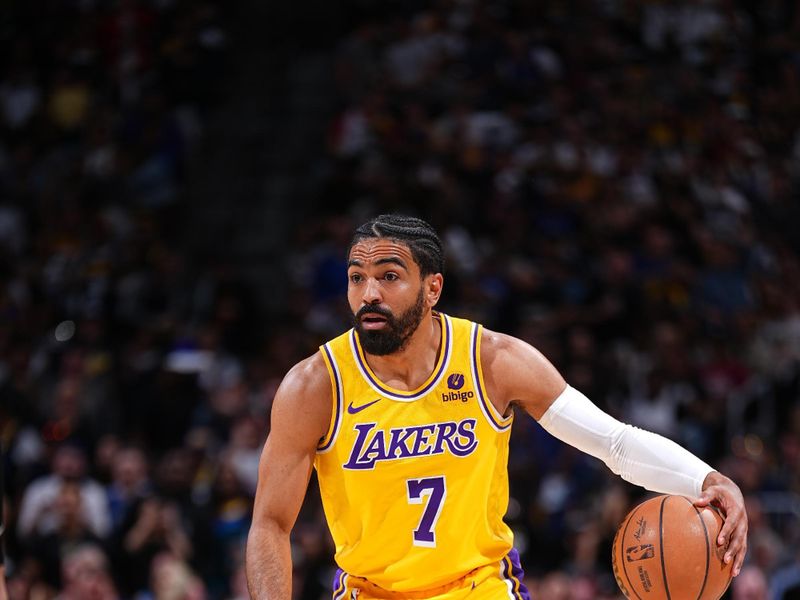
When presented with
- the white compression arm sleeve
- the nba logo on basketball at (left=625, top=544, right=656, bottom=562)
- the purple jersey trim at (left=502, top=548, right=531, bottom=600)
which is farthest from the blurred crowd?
the nba logo on basketball at (left=625, top=544, right=656, bottom=562)

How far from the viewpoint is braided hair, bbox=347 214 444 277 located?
4.82 meters

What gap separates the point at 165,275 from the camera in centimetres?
1241

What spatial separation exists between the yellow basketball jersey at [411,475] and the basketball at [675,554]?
0.54 meters

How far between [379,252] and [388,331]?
296 mm

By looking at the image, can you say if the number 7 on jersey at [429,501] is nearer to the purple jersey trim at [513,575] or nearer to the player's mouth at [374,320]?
the purple jersey trim at [513,575]

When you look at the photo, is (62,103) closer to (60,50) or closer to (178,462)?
(60,50)

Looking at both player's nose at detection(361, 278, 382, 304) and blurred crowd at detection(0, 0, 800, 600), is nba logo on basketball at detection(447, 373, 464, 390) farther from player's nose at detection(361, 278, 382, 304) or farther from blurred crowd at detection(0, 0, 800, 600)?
blurred crowd at detection(0, 0, 800, 600)

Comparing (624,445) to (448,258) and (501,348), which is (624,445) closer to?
(501,348)

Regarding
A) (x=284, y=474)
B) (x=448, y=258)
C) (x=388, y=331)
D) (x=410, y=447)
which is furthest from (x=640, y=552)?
(x=448, y=258)

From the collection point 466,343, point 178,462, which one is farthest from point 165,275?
point 466,343

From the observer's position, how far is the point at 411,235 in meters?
4.84

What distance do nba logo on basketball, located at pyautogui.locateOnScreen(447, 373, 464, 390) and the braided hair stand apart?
1.33ft

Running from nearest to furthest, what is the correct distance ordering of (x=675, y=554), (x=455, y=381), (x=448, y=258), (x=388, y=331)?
(x=675, y=554)
(x=388, y=331)
(x=455, y=381)
(x=448, y=258)

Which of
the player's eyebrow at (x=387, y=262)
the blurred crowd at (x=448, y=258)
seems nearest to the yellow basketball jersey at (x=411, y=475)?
the player's eyebrow at (x=387, y=262)
